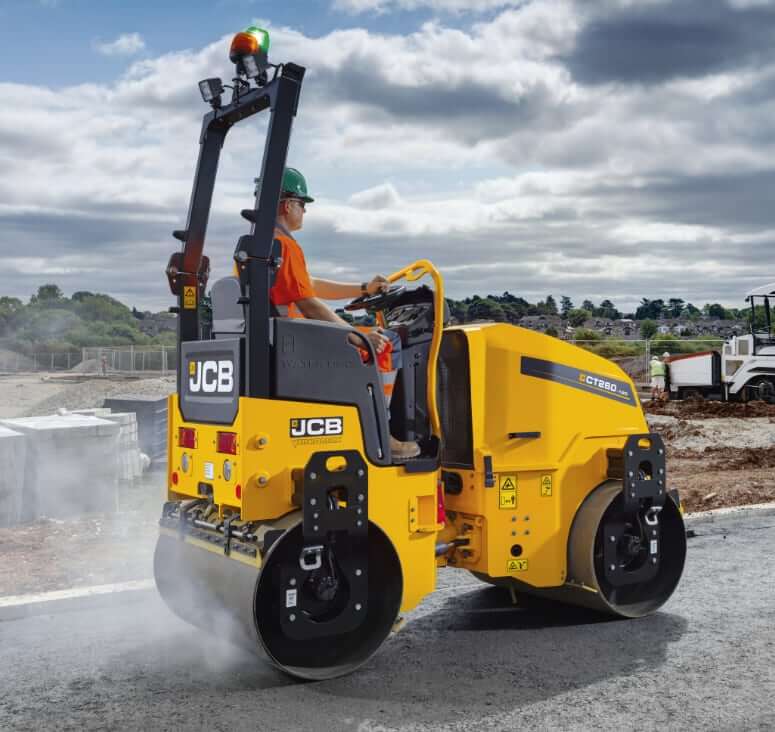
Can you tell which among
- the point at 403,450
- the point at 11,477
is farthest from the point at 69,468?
the point at 403,450

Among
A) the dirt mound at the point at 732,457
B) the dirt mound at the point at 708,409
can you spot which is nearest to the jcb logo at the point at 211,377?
the dirt mound at the point at 732,457

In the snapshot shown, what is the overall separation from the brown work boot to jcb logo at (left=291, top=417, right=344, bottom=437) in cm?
43

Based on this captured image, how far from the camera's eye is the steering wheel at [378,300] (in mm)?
5207

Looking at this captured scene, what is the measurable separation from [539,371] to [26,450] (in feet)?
16.2

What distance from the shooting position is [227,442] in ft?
14.3

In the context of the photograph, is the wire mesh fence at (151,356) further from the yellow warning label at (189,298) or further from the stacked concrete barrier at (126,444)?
the yellow warning label at (189,298)

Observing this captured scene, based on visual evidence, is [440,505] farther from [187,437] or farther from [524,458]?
[187,437]

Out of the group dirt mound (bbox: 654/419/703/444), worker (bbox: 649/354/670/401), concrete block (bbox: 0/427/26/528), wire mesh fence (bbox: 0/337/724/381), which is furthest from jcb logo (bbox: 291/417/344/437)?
worker (bbox: 649/354/670/401)

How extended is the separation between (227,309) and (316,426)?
2.54ft

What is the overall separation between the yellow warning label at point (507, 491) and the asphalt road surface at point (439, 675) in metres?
0.76

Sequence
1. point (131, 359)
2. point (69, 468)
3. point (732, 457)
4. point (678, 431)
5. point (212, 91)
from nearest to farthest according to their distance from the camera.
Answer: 1. point (212, 91)
2. point (69, 468)
3. point (732, 457)
4. point (678, 431)
5. point (131, 359)

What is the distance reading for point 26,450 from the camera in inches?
317

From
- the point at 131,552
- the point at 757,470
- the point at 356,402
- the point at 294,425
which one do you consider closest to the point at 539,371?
the point at 356,402

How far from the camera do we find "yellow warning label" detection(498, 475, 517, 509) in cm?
514
